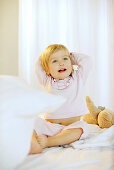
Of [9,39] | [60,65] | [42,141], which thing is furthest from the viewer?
[9,39]

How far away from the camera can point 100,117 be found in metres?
1.46

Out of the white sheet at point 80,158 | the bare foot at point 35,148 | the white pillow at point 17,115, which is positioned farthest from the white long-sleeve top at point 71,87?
the white pillow at point 17,115

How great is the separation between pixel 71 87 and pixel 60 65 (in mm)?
149

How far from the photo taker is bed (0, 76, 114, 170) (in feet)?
2.13

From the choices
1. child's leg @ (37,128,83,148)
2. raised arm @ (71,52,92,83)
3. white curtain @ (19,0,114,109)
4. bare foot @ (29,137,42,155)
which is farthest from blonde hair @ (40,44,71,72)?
bare foot @ (29,137,42,155)

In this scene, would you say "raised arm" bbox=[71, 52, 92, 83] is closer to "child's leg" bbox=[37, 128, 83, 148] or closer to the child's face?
the child's face

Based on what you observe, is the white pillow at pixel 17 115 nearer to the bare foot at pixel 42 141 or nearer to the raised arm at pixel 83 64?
the bare foot at pixel 42 141

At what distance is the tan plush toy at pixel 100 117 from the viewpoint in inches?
55.6

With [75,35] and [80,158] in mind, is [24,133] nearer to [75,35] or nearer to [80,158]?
[80,158]

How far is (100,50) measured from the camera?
185 centimetres

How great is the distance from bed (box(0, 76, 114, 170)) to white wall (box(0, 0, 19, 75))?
1.00 meters

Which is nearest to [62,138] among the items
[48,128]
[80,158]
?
[48,128]

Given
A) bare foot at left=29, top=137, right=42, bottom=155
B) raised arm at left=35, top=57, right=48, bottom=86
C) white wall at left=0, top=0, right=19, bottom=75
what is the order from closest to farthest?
bare foot at left=29, top=137, right=42, bottom=155 → raised arm at left=35, top=57, right=48, bottom=86 → white wall at left=0, top=0, right=19, bottom=75

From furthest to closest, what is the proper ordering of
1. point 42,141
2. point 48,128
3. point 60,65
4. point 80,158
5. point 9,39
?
point 9,39, point 60,65, point 48,128, point 42,141, point 80,158
